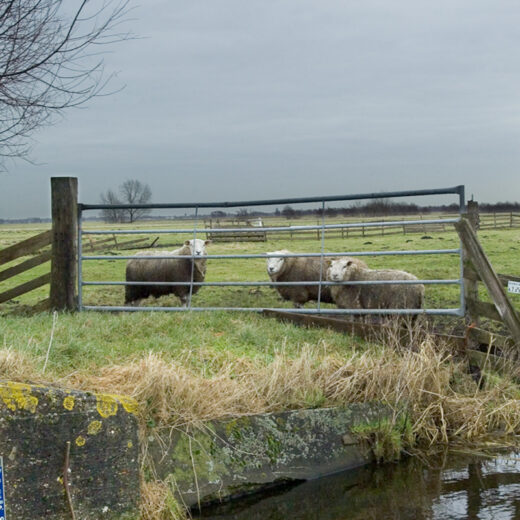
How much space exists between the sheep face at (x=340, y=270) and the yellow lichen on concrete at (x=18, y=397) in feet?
20.5

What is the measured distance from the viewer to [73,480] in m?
4.26

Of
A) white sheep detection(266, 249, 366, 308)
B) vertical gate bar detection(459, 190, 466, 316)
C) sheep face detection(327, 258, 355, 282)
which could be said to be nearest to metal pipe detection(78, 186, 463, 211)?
vertical gate bar detection(459, 190, 466, 316)

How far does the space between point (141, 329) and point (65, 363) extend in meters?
1.74

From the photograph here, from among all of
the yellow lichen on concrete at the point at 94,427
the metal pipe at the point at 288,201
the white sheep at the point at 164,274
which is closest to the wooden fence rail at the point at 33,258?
the metal pipe at the point at 288,201

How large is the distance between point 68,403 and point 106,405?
24 centimetres

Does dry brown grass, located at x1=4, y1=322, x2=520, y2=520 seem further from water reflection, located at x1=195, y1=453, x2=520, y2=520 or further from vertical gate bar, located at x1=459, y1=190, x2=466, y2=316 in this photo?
vertical gate bar, located at x1=459, y1=190, x2=466, y2=316

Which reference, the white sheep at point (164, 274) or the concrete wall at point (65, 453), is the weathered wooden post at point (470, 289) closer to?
the concrete wall at point (65, 453)

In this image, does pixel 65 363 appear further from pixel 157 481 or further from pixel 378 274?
pixel 378 274

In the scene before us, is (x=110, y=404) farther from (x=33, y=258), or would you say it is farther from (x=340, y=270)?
(x=33, y=258)

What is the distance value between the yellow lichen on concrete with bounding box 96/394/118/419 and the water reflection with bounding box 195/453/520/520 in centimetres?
129

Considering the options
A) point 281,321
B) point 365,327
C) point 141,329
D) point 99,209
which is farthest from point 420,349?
point 99,209

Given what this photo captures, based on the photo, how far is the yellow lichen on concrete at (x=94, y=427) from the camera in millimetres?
4305

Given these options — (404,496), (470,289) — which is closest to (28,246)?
(470,289)

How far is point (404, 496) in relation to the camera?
5492 millimetres
